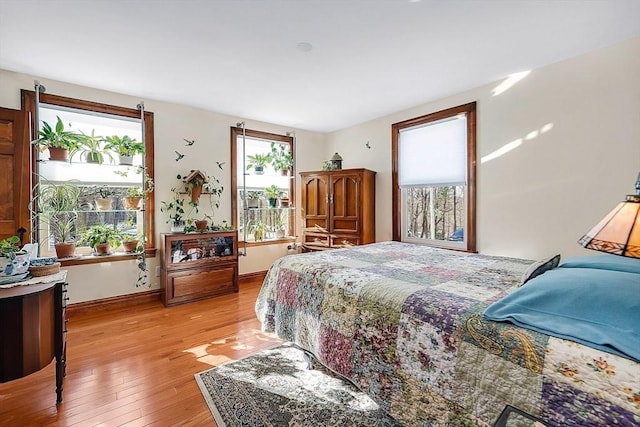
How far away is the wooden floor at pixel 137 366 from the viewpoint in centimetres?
167

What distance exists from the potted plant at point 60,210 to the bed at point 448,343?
2.58 meters

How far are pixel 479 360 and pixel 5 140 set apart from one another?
4152 millimetres

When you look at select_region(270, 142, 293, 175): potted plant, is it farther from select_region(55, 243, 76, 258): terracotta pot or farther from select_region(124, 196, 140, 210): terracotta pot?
select_region(55, 243, 76, 258): terracotta pot

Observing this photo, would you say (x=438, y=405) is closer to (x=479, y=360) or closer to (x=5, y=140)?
(x=479, y=360)

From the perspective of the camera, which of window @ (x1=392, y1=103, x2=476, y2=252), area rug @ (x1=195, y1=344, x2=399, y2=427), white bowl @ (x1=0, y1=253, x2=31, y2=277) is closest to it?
area rug @ (x1=195, y1=344, x2=399, y2=427)

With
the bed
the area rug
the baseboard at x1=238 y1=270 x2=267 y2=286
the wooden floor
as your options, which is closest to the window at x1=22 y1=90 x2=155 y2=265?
the wooden floor

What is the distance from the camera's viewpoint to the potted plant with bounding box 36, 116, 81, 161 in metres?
3.00

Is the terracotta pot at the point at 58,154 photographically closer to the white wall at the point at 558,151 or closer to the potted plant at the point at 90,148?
the potted plant at the point at 90,148

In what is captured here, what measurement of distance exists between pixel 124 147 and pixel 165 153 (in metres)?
0.47

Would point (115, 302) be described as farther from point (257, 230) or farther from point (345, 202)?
point (345, 202)

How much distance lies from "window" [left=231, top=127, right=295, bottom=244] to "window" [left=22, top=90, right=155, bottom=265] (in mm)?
1185

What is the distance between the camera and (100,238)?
334cm

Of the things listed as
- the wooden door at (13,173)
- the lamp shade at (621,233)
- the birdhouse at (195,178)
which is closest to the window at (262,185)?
the birdhouse at (195,178)

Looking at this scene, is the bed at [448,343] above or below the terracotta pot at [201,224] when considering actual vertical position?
below
